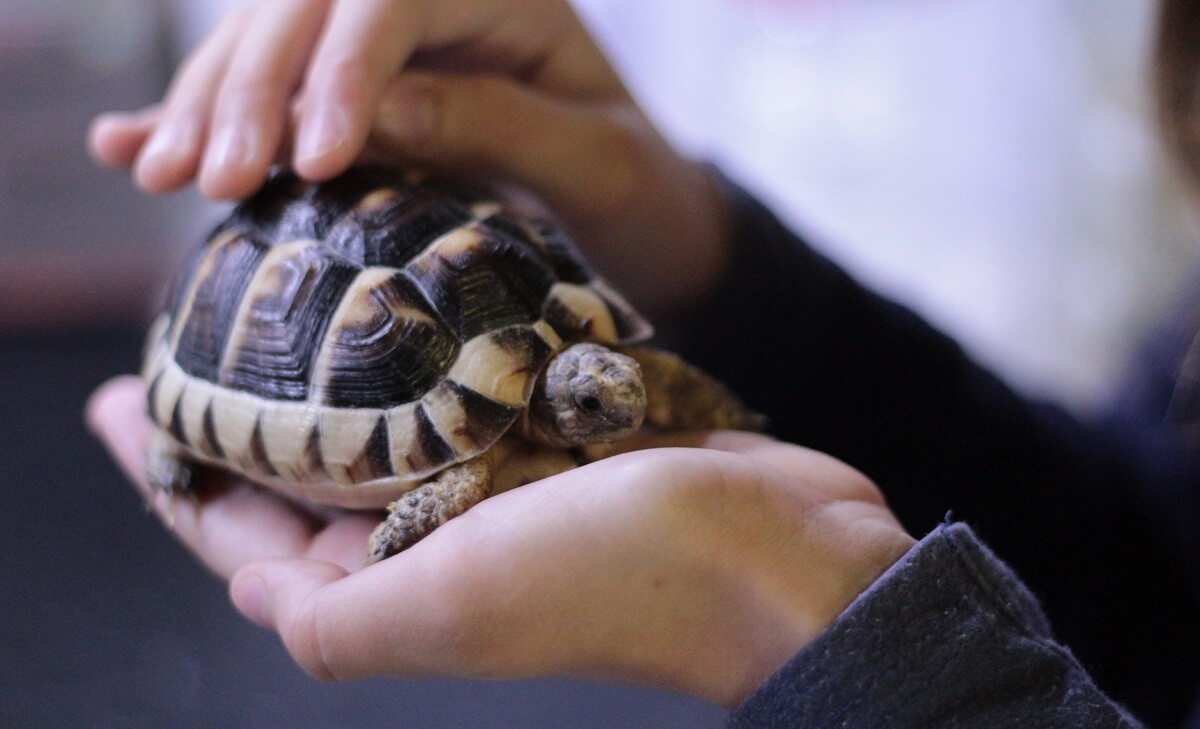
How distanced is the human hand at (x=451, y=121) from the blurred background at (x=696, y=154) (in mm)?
329

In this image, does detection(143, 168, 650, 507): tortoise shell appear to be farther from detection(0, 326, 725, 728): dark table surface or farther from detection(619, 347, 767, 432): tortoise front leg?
detection(0, 326, 725, 728): dark table surface

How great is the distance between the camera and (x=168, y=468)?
1.30 metres

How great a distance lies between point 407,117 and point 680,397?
55cm

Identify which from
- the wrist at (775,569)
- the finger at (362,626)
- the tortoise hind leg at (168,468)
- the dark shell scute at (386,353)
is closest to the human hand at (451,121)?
the dark shell scute at (386,353)

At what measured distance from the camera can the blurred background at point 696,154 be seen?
3.20 ft

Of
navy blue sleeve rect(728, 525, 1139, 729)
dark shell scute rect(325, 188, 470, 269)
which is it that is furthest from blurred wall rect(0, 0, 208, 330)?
navy blue sleeve rect(728, 525, 1139, 729)

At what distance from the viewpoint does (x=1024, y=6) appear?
9.43 ft

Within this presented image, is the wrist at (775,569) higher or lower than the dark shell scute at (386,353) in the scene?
lower

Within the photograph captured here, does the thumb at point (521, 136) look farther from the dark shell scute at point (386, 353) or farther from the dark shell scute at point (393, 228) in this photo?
the dark shell scute at point (386, 353)

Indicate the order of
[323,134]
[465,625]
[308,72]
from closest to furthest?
[465,625] < [323,134] < [308,72]

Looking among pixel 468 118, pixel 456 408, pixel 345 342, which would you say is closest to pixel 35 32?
pixel 468 118

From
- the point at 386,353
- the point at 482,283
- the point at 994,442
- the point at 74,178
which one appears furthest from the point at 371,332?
the point at 74,178

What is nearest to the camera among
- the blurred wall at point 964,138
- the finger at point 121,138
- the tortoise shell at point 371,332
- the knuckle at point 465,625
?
the knuckle at point 465,625

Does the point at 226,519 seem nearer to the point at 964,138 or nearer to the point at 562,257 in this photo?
the point at 562,257
